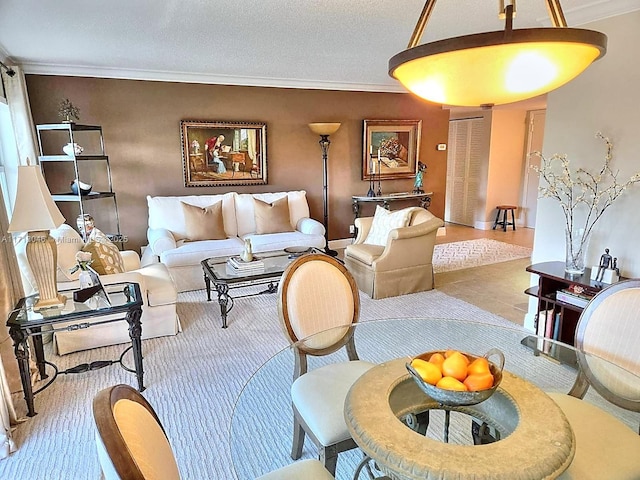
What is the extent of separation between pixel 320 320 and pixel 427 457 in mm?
1063

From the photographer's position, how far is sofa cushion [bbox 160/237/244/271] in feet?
14.3

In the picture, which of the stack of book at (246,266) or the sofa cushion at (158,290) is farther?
the stack of book at (246,266)

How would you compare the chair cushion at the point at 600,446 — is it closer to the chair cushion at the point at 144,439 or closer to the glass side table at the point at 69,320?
the chair cushion at the point at 144,439

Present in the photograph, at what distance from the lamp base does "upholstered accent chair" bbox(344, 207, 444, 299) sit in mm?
2699

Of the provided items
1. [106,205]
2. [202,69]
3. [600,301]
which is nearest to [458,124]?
[202,69]

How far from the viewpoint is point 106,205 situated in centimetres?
501

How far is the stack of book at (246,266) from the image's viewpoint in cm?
363

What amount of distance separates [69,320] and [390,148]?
16.9ft

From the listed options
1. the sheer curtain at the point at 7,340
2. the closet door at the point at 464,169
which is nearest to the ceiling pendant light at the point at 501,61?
the sheer curtain at the point at 7,340

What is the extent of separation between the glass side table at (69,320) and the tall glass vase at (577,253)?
2934mm

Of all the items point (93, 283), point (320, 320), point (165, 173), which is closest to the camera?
point (320, 320)

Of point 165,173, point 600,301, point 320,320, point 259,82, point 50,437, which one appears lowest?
point 50,437

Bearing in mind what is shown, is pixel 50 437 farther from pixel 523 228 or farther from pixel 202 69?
pixel 523 228

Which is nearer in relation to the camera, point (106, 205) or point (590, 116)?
point (590, 116)
